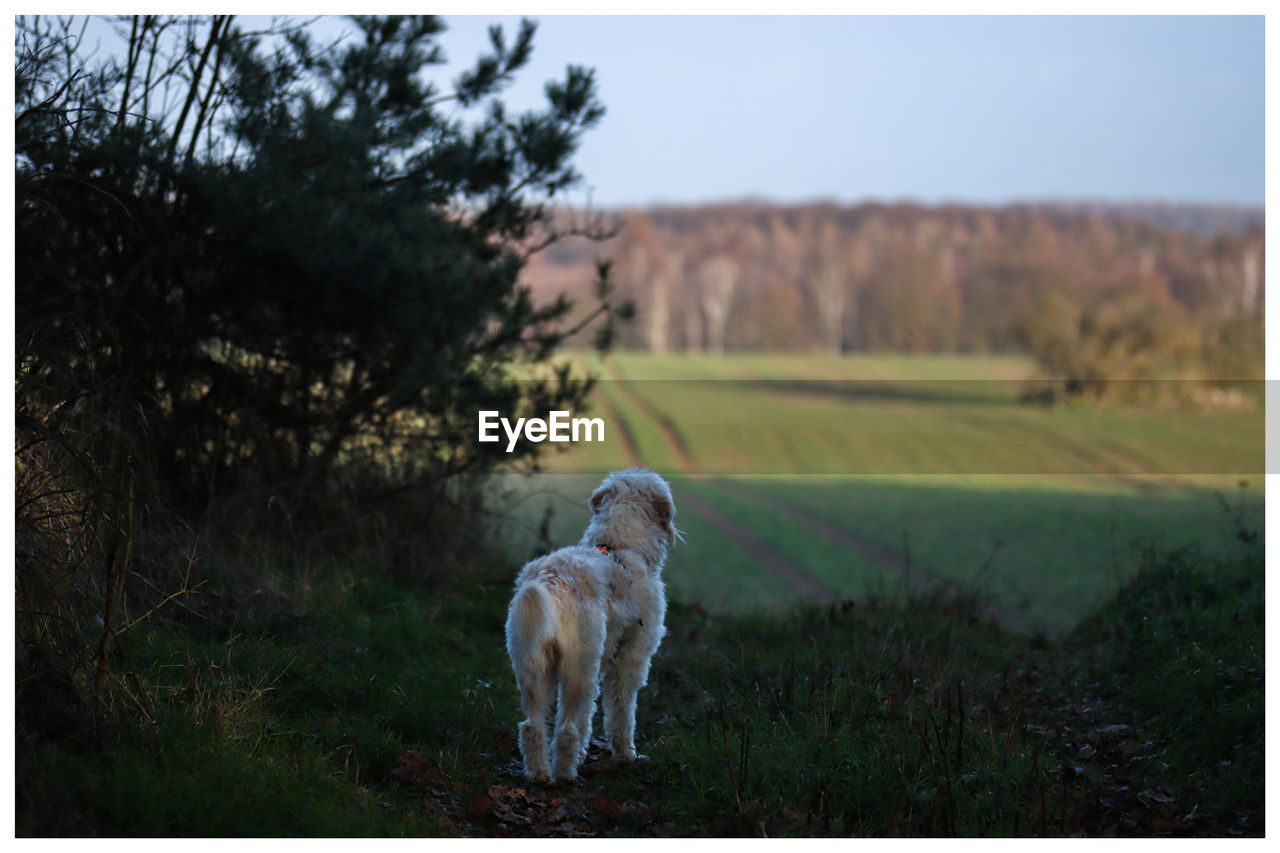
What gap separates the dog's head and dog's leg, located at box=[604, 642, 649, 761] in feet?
1.97

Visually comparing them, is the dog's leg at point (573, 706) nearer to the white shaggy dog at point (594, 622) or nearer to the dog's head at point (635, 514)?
the white shaggy dog at point (594, 622)

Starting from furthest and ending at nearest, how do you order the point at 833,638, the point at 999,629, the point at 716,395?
the point at 716,395, the point at 999,629, the point at 833,638

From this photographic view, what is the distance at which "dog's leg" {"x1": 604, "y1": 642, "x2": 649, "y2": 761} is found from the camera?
6.17m

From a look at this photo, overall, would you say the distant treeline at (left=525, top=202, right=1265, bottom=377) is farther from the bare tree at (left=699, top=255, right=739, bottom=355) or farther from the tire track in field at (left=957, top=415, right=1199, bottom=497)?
the tire track in field at (left=957, top=415, right=1199, bottom=497)

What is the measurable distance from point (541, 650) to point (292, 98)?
605 centimetres

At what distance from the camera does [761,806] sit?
5215mm

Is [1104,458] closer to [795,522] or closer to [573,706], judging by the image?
[795,522]

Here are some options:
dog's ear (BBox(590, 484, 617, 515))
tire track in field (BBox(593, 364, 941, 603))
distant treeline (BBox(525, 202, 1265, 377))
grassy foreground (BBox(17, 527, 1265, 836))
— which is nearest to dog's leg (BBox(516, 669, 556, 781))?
grassy foreground (BBox(17, 527, 1265, 836))

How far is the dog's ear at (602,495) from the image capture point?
21.4 ft

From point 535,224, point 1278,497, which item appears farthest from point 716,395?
point 1278,497

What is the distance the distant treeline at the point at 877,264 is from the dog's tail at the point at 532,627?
5985 cm

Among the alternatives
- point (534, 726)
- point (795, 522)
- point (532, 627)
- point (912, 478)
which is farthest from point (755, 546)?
point (532, 627)

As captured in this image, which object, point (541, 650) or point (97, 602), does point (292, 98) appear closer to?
point (97, 602)

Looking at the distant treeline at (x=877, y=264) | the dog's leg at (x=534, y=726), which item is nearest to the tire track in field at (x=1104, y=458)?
the distant treeline at (x=877, y=264)
